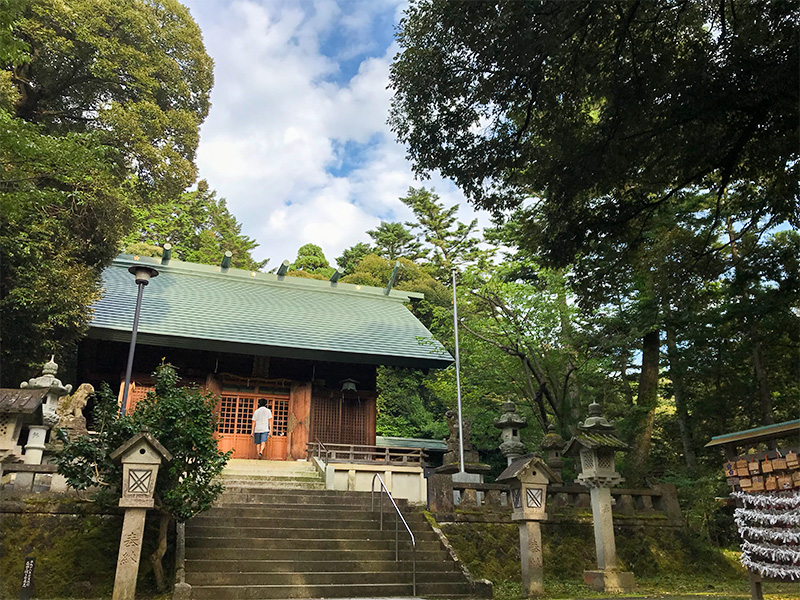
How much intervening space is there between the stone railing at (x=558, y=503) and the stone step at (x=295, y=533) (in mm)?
1009

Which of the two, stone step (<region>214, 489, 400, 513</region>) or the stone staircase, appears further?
stone step (<region>214, 489, 400, 513</region>)

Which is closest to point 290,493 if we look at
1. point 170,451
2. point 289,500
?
point 289,500

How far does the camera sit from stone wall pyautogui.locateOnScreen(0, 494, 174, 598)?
8422 millimetres

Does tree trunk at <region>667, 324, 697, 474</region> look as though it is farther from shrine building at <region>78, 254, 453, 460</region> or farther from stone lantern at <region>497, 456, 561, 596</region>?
stone lantern at <region>497, 456, 561, 596</region>

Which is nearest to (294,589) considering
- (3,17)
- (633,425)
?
(3,17)

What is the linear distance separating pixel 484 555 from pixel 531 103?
823 cm

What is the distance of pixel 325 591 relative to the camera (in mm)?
8547

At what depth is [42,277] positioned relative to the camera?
1242cm

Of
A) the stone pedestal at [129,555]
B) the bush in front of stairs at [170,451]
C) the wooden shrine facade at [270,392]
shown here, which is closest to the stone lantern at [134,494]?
the stone pedestal at [129,555]

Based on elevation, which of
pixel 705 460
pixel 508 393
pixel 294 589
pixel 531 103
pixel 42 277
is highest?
pixel 531 103

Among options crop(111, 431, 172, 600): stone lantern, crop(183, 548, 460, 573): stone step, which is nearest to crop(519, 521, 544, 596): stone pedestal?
crop(183, 548, 460, 573): stone step

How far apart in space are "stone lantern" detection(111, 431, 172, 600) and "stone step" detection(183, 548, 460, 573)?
1.12 metres

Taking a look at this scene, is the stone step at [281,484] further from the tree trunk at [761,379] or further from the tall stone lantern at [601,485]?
the tree trunk at [761,379]

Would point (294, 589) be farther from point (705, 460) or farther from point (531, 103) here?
point (705, 460)
